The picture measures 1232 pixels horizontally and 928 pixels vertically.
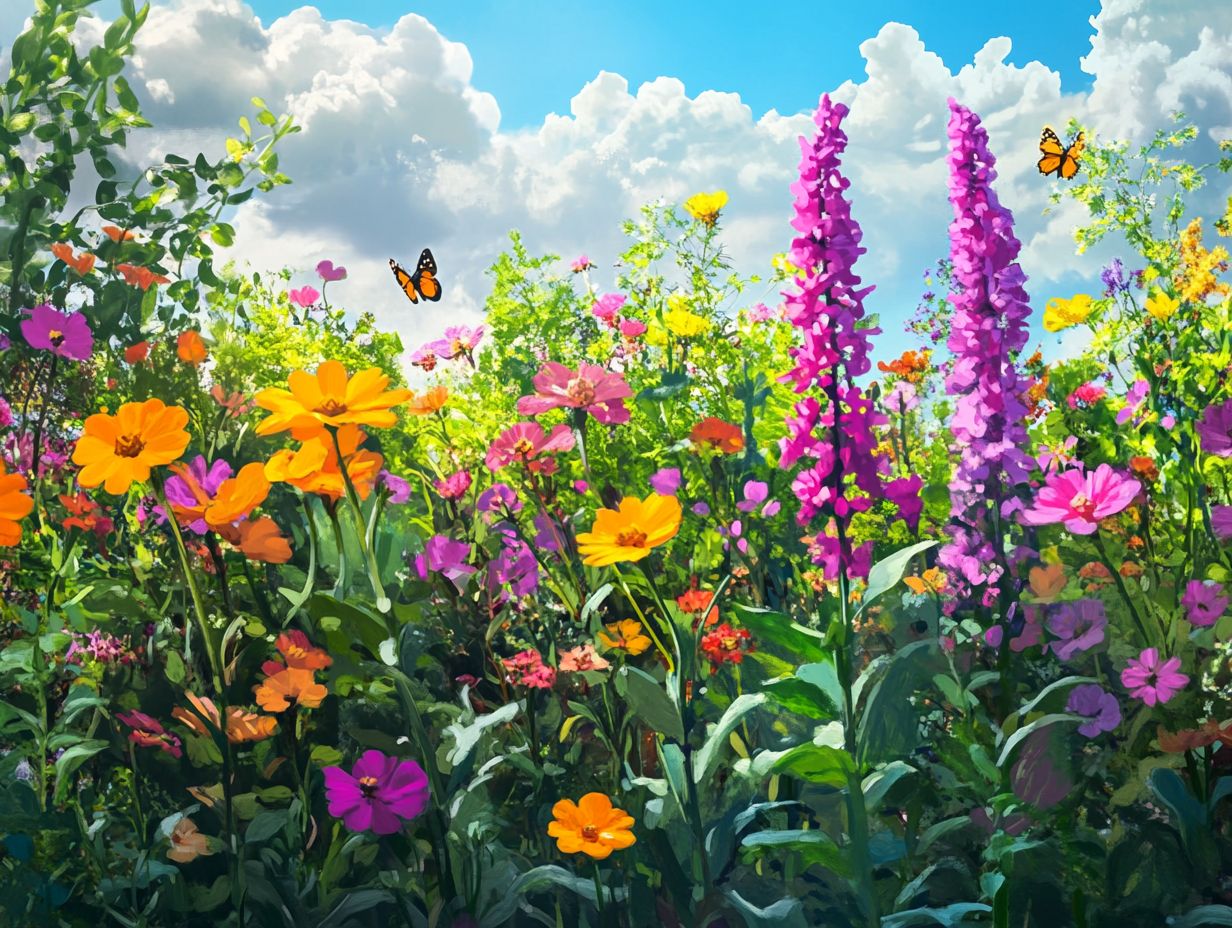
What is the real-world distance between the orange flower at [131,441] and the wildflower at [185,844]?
0.52 metres

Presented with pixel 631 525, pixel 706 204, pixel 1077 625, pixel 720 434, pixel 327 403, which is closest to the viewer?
pixel 327 403

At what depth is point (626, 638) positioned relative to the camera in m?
1.75

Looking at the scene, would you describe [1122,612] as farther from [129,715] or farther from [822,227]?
[129,715]

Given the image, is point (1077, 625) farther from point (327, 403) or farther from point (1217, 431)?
point (327, 403)

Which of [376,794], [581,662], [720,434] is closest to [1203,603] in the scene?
[720,434]

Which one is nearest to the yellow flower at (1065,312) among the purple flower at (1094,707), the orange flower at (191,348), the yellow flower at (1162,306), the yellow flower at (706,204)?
the yellow flower at (1162,306)

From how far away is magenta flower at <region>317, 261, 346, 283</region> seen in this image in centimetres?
322

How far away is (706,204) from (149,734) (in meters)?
2.17

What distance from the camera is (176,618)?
1.79 metres

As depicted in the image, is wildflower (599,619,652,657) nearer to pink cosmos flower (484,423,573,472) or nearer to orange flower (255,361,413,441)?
pink cosmos flower (484,423,573,472)

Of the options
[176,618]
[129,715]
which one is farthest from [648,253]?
[129,715]

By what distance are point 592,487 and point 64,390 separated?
1.69 meters

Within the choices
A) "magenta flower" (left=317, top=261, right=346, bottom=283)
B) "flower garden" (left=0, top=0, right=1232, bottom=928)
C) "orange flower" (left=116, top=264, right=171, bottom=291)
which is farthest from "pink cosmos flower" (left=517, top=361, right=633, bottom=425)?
"magenta flower" (left=317, top=261, right=346, bottom=283)

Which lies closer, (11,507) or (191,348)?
(11,507)
